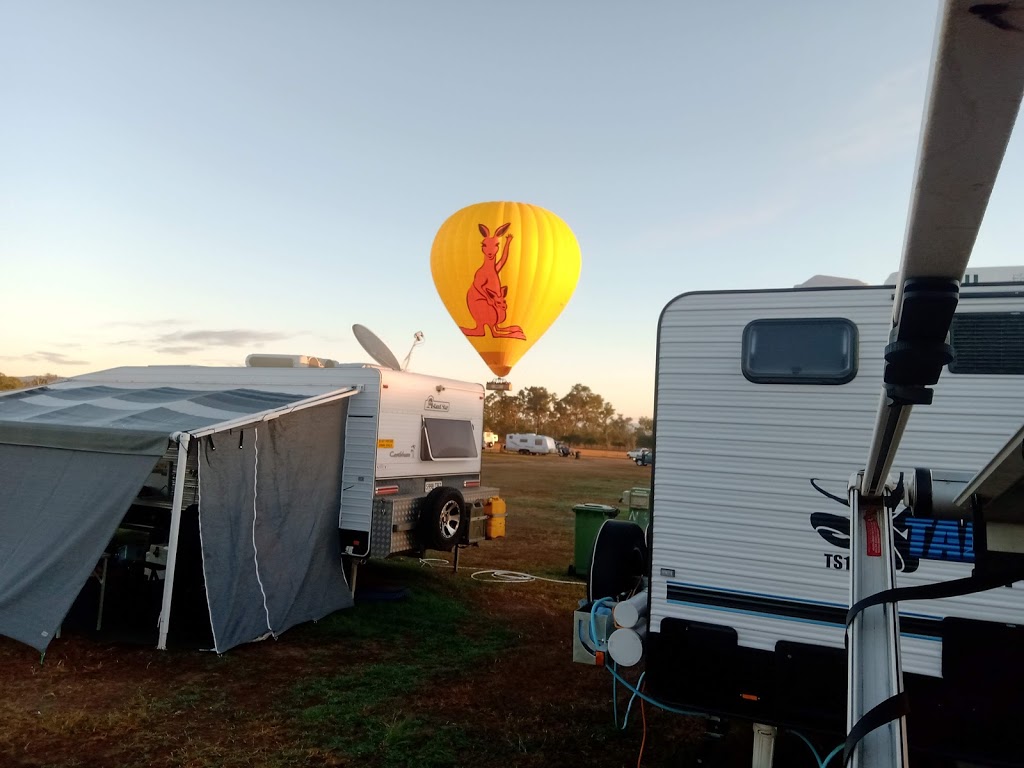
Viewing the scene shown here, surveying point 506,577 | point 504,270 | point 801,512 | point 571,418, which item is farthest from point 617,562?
point 571,418

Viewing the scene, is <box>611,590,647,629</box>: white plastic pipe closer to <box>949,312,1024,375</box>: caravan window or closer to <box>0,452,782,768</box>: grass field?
<box>0,452,782,768</box>: grass field

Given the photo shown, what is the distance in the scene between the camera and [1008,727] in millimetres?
3852

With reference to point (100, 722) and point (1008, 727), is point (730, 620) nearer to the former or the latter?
point (1008, 727)

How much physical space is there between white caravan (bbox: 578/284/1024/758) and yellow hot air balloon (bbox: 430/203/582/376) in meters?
14.1

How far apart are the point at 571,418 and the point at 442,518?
284ft

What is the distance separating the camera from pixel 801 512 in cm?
444

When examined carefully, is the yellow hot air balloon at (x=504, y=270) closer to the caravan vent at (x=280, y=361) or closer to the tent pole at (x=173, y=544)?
the caravan vent at (x=280, y=361)

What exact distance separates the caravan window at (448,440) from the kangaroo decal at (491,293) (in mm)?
7766

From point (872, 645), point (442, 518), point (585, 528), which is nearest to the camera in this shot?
point (872, 645)

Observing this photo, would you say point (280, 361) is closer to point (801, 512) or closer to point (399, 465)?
point (399, 465)

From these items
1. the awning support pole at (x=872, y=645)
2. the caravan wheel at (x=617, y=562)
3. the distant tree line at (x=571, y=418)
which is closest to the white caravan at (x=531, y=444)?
the distant tree line at (x=571, y=418)

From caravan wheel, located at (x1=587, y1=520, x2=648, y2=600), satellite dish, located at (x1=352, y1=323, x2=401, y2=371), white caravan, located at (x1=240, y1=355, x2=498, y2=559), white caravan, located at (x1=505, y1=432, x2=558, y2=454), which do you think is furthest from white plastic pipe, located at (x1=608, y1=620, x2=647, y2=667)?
white caravan, located at (x1=505, y1=432, x2=558, y2=454)

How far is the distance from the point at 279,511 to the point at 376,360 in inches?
153

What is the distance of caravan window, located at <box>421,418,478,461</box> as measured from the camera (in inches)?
406
